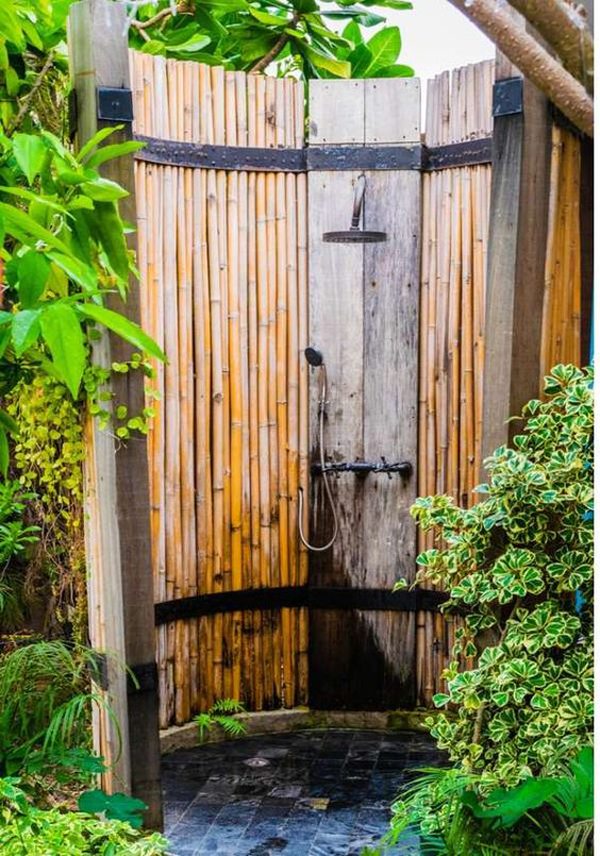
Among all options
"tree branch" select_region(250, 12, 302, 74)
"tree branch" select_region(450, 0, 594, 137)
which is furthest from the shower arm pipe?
"tree branch" select_region(450, 0, 594, 137)

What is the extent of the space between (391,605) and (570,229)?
204 cm

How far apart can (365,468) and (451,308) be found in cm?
77

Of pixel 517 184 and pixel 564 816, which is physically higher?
pixel 517 184

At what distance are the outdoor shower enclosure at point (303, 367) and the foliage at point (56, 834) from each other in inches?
64.5

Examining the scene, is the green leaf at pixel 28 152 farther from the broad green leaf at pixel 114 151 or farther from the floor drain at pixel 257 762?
the floor drain at pixel 257 762

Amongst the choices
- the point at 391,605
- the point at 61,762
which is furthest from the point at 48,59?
the point at 391,605

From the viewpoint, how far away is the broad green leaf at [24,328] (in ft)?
6.23

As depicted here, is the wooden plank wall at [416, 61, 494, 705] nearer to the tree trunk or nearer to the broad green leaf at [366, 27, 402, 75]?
the broad green leaf at [366, 27, 402, 75]

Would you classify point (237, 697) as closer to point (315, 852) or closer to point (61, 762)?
point (315, 852)

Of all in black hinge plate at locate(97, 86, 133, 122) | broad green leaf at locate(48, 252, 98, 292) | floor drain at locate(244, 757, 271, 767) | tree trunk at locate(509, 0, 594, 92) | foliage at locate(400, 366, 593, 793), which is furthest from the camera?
floor drain at locate(244, 757, 271, 767)

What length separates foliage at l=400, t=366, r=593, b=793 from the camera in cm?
307

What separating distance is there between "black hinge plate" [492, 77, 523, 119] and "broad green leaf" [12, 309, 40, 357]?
1.82 m

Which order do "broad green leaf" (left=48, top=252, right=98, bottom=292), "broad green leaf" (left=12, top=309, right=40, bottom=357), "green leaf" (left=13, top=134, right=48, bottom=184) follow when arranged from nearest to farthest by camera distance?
1. "broad green leaf" (left=12, top=309, right=40, bottom=357)
2. "broad green leaf" (left=48, top=252, right=98, bottom=292)
3. "green leaf" (left=13, top=134, right=48, bottom=184)

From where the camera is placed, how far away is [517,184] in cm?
326
